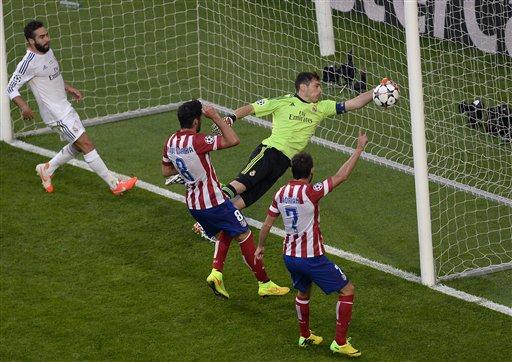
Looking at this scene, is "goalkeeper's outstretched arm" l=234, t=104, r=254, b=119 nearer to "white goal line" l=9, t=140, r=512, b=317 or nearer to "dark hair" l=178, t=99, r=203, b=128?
"dark hair" l=178, t=99, r=203, b=128

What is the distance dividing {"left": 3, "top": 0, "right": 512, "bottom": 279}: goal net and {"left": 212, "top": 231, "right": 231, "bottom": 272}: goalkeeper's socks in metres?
2.10

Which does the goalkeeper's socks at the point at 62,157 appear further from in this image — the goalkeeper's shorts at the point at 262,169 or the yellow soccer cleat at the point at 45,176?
the goalkeeper's shorts at the point at 262,169

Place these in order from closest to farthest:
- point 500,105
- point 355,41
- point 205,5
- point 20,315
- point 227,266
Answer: point 20,315, point 227,266, point 500,105, point 355,41, point 205,5

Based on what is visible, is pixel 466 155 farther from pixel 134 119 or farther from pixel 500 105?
pixel 134 119

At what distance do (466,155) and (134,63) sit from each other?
587cm

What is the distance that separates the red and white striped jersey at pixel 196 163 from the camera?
11.4 m

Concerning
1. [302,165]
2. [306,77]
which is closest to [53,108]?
[306,77]

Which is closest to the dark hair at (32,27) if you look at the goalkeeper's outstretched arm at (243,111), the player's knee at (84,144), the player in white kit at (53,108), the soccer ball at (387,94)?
the player in white kit at (53,108)

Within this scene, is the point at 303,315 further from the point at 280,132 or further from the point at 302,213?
the point at 280,132

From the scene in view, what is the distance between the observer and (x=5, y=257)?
13.0 m

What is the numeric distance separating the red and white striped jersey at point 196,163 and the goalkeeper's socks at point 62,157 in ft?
10.2

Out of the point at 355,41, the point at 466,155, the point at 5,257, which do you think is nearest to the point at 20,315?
the point at 5,257

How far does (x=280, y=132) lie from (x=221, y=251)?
1.71m

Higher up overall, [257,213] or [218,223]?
[218,223]
